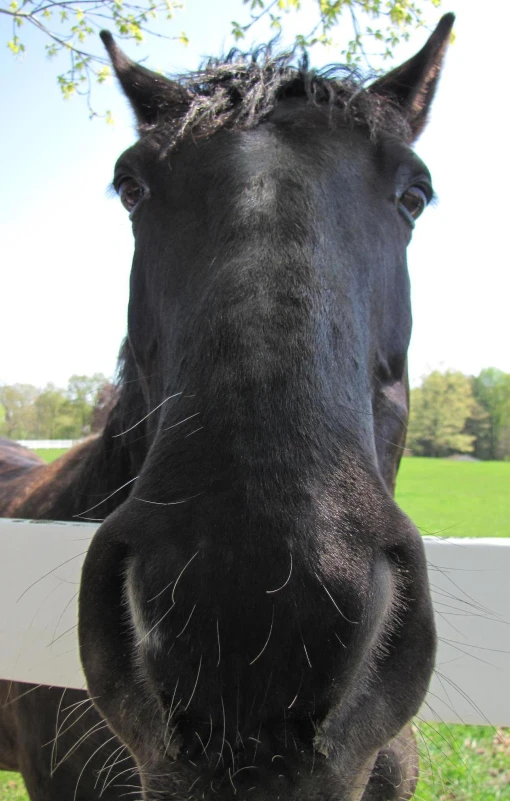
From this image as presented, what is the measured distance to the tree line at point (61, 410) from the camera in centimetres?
400

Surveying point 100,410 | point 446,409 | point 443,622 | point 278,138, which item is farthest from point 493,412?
point 443,622

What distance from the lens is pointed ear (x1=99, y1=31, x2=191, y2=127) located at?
8.89 ft

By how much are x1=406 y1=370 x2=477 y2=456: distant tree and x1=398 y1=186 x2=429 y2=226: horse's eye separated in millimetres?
56570

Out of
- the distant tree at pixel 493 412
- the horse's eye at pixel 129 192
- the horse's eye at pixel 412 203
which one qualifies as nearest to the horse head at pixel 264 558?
the horse's eye at pixel 412 203

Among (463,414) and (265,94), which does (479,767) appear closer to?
(265,94)

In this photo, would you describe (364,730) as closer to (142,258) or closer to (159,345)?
(159,345)

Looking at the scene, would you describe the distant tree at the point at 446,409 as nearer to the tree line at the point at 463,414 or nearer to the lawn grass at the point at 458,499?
the tree line at the point at 463,414

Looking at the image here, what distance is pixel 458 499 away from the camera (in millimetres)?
28188

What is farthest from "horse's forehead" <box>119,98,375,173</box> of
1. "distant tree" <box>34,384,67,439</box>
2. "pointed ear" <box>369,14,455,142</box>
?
"distant tree" <box>34,384,67,439</box>

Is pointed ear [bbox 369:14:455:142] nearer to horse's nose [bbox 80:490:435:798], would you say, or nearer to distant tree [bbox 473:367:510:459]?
horse's nose [bbox 80:490:435:798]

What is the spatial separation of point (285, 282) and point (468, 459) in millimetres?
66907

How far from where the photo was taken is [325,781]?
3.50ft

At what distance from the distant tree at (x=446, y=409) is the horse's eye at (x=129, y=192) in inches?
2241

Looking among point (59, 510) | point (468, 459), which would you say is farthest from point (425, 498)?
point (468, 459)
